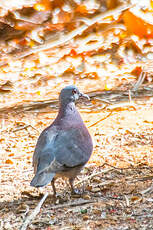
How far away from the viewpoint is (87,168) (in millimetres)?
4465

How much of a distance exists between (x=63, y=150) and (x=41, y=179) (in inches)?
→ 11.7

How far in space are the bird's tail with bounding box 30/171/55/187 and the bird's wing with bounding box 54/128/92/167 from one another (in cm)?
13

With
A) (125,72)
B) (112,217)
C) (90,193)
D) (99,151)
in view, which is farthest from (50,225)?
(125,72)

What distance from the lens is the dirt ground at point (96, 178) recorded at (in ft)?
10.5

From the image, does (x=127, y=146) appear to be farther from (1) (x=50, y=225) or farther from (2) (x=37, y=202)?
(1) (x=50, y=225)

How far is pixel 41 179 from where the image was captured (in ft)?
10.9

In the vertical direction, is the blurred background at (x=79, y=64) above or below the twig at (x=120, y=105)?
above

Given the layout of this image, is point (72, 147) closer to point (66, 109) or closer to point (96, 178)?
point (66, 109)

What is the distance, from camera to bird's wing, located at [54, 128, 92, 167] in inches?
137

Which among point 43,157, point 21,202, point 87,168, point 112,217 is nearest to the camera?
point 112,217

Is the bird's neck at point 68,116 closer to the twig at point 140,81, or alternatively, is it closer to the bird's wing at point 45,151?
the bird's wing at point 45,151

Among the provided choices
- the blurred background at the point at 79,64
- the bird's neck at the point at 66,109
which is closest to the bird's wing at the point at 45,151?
the bird's neck at the point at 66,109

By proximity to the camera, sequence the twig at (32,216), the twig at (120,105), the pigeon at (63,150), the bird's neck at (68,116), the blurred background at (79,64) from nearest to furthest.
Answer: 1. the twig at (32,216)
2. the pigeon at (63,150)
3. the bird's neck at (68,116)
4. the blurred background at (79,64)
5. the twig at (120,105)

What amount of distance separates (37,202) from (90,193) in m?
0.41
